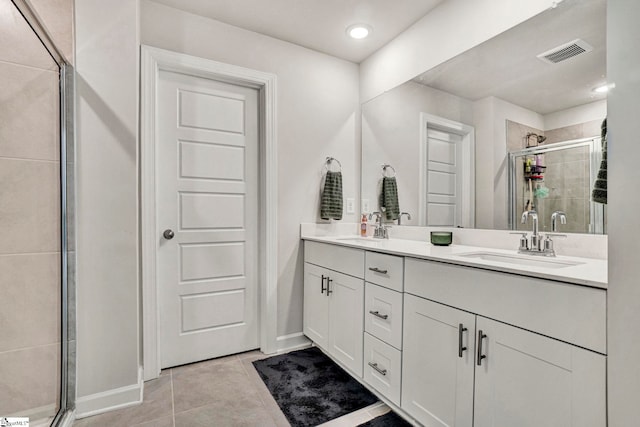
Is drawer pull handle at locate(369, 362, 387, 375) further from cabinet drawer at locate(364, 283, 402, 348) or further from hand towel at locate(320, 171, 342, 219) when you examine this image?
hand towel at locate(320, 171, 342, 219)

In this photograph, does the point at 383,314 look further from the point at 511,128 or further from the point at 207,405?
the point at 511,128

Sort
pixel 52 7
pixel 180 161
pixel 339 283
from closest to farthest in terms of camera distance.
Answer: pixel 52 7
pixel 339 283
pixel 180 161

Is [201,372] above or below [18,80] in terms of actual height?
below

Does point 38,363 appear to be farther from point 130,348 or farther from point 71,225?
point 71,225

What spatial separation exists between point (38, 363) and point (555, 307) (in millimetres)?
2005

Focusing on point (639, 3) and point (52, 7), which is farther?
point (52, 7)

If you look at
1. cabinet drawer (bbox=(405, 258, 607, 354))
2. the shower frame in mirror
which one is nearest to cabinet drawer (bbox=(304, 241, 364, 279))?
cabinet drawer (bbox=(405, 258, 607, 354))

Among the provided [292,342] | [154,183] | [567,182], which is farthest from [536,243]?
[154,183]

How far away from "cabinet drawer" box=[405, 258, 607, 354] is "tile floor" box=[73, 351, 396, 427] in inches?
32.5

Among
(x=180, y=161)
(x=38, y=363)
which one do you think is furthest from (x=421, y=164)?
(x=38, y=363)

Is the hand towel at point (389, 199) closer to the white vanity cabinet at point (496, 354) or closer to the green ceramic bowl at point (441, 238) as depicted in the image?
the green ceramic bowl at point (441, 238)

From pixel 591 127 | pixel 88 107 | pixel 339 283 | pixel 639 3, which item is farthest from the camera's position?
pixel 339 283

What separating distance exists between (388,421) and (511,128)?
5.30ft

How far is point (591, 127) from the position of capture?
4.55 ft
